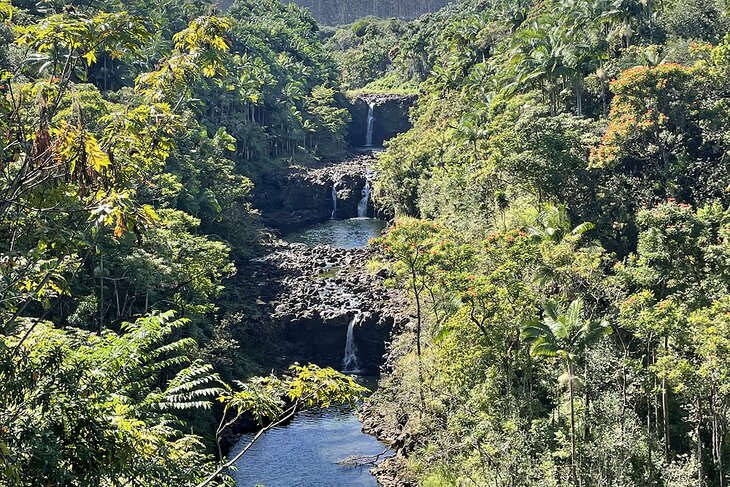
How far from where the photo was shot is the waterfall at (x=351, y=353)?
3959cm

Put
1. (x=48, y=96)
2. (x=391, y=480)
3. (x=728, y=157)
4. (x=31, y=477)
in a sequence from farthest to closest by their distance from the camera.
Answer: (x=728, y=157)
(x=391, y=480)
(x=48, y=96)
(x=31, y=477)

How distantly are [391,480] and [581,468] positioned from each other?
803 cm

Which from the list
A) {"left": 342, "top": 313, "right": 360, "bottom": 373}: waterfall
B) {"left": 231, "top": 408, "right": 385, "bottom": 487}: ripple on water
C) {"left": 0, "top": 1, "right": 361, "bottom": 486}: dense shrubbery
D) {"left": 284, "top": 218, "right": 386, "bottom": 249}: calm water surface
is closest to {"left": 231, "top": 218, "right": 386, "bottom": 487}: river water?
{"left": 231, "top": 408, "right": 385, "bottom": 487}: ripple on water

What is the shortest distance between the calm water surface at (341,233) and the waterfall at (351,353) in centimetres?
1710

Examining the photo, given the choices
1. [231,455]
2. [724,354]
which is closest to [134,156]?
[724,354]

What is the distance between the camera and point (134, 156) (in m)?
8.27

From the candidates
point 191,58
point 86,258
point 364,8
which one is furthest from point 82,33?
point 364,8

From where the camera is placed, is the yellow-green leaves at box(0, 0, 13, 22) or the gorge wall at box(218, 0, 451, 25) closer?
the yellow-green leaves at box(0, 0, 13, 22)

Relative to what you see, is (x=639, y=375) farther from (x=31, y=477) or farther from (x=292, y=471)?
(x=31, y=477)

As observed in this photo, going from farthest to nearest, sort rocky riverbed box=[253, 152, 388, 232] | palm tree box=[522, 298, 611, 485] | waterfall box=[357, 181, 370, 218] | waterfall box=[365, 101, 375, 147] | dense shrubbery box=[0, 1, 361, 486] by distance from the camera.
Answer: waterfall box=[365, 101, 375, 147] < waterfall box=[357, 181, 370, 218] < rocky riverbed box=[253, 152, 388, 232] < palm tree box=[522, 298, 611, 485] < dense shrubbery box=[0, 1, 361, 486]

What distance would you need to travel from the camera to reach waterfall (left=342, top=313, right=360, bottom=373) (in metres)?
39.6

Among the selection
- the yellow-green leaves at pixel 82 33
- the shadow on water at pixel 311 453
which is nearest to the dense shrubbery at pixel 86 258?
the yellow-green leaves at pixel 82 33

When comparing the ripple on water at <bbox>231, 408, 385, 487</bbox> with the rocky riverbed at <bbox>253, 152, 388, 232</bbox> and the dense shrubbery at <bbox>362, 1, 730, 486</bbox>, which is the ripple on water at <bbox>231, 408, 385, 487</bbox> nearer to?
the dense shrubbery at <bbox>362, 1, 730, 486</bbox>

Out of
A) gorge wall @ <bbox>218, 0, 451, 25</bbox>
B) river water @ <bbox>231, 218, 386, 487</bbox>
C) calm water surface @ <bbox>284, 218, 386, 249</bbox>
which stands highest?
gorge wall @ <bbox>218, 0, 451, 25</bbox>
